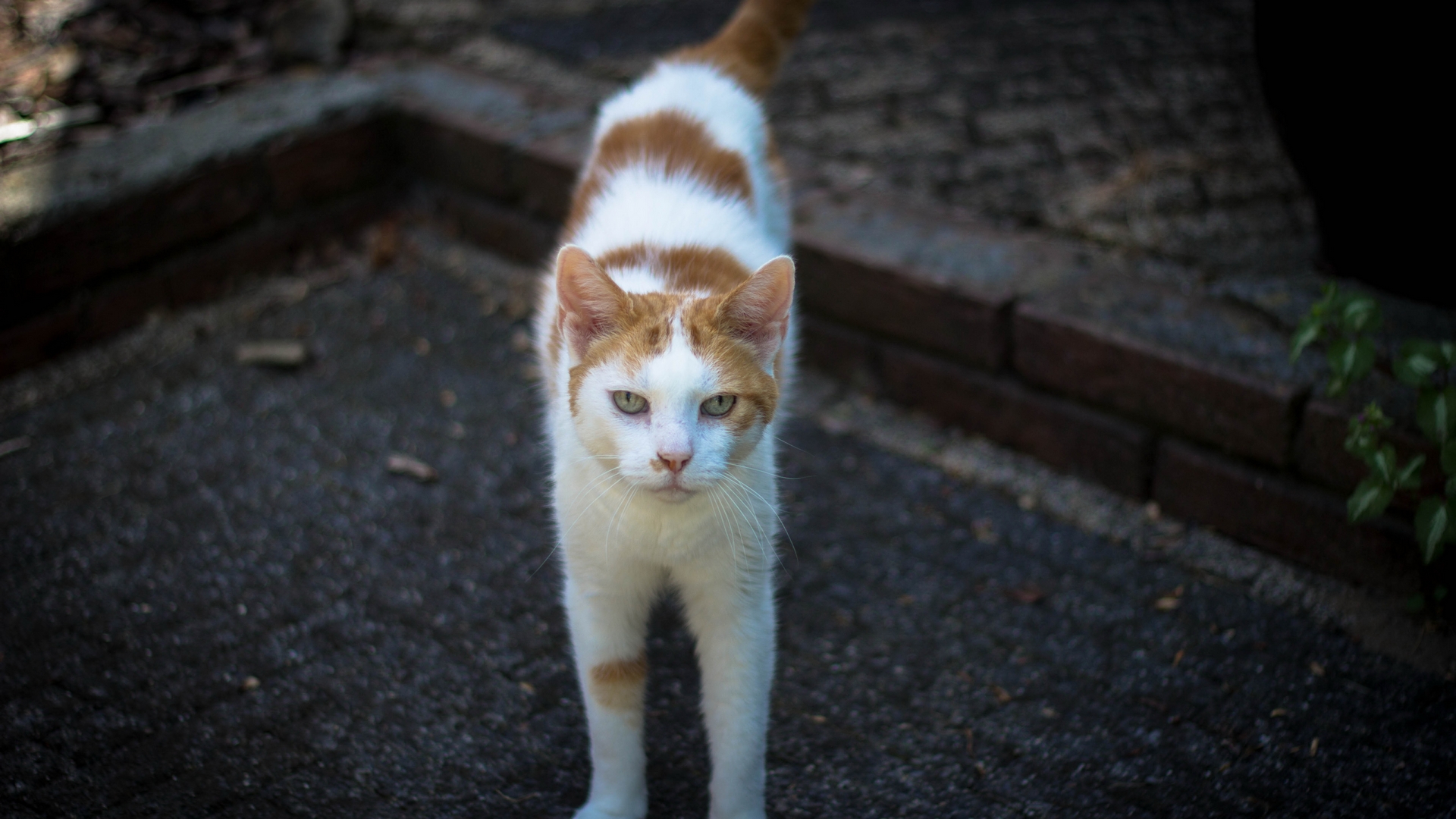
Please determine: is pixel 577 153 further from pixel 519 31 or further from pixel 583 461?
pixel 583 461

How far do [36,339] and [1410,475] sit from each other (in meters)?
3.72

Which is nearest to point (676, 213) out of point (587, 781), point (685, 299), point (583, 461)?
point (685, 299)

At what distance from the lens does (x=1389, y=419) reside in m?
2.49

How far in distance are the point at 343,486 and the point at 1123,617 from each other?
2.08m

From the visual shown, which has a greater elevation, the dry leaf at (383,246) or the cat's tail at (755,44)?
the cat's tail at (755,44)

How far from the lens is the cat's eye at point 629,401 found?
1.94m

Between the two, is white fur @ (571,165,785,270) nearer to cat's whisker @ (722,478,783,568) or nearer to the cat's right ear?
the cat's right ear

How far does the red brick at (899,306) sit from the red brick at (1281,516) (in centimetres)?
56

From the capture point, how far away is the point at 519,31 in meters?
4.76

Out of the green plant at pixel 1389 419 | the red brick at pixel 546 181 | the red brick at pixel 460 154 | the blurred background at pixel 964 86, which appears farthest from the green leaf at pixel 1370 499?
the red brick at pixel 460 154

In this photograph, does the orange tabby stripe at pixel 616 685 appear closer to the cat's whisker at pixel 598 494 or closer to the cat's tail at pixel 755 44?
the cat's whisker at pixel 598 494

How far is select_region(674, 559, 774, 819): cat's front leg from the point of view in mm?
2166

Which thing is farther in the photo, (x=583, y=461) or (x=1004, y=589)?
(x=1004, y=589)

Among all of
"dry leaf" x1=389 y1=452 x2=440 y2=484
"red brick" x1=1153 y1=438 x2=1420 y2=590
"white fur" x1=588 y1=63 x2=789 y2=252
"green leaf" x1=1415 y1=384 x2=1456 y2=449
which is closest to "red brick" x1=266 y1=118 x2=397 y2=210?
"dry leaf" x1=389 y1=452 x2=440 y2=484
